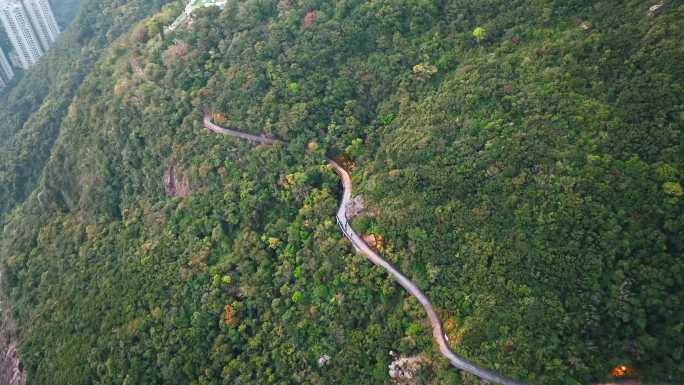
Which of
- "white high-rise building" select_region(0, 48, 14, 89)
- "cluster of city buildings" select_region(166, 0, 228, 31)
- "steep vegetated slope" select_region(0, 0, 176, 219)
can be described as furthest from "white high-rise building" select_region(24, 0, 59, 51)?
"cluster of city buildings" select_region(166, 0, 228, 31)

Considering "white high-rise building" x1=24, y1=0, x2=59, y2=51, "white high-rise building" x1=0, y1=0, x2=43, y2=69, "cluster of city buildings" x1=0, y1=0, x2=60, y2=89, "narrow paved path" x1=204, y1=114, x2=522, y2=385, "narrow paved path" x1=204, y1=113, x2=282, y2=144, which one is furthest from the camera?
"white high-rise building" x1=24, y1=0, x2=59, y2=51

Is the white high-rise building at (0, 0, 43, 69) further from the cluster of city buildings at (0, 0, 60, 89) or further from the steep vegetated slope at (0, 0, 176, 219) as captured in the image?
the steep vegetated slope at (0, 0, 176, 219)

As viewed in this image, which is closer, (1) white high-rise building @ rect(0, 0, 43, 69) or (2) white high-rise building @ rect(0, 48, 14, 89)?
(1) white high-rise building @ rect(0, 0, 43, 69)

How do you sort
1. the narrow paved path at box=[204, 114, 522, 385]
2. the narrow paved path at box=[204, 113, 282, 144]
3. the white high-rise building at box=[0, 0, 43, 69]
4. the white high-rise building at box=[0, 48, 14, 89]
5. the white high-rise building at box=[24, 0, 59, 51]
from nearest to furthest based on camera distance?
the narrow paved path at box=[204, 114, 522, 385] < the narrow paved path at box=[204, 113, 282, 144] < the white high-rise building at box=[0, 0, 43, 69] < the white high-rise building at box=[24, 0, 59, 51] < the white high-rise building at box=[0, 48, 14, 89]

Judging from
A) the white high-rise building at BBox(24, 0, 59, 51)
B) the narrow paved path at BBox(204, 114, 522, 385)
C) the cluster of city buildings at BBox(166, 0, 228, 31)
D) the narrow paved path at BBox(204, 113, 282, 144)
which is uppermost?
the cluster of city buildings at BBox(166, 0, 228, 31)

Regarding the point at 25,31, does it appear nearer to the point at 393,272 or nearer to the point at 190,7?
the point at 190,7

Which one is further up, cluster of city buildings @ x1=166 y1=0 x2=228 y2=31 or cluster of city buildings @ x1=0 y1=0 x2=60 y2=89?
cluster of city buildings @ x1=166 y1=0 x2=228 y2=31

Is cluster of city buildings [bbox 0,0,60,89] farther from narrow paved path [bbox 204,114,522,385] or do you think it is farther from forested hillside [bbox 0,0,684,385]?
narrow paved path [bbox 204,114,522,385]

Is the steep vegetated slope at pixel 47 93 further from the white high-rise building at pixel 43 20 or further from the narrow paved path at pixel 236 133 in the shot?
the narrow paved path at pixel 236 133
